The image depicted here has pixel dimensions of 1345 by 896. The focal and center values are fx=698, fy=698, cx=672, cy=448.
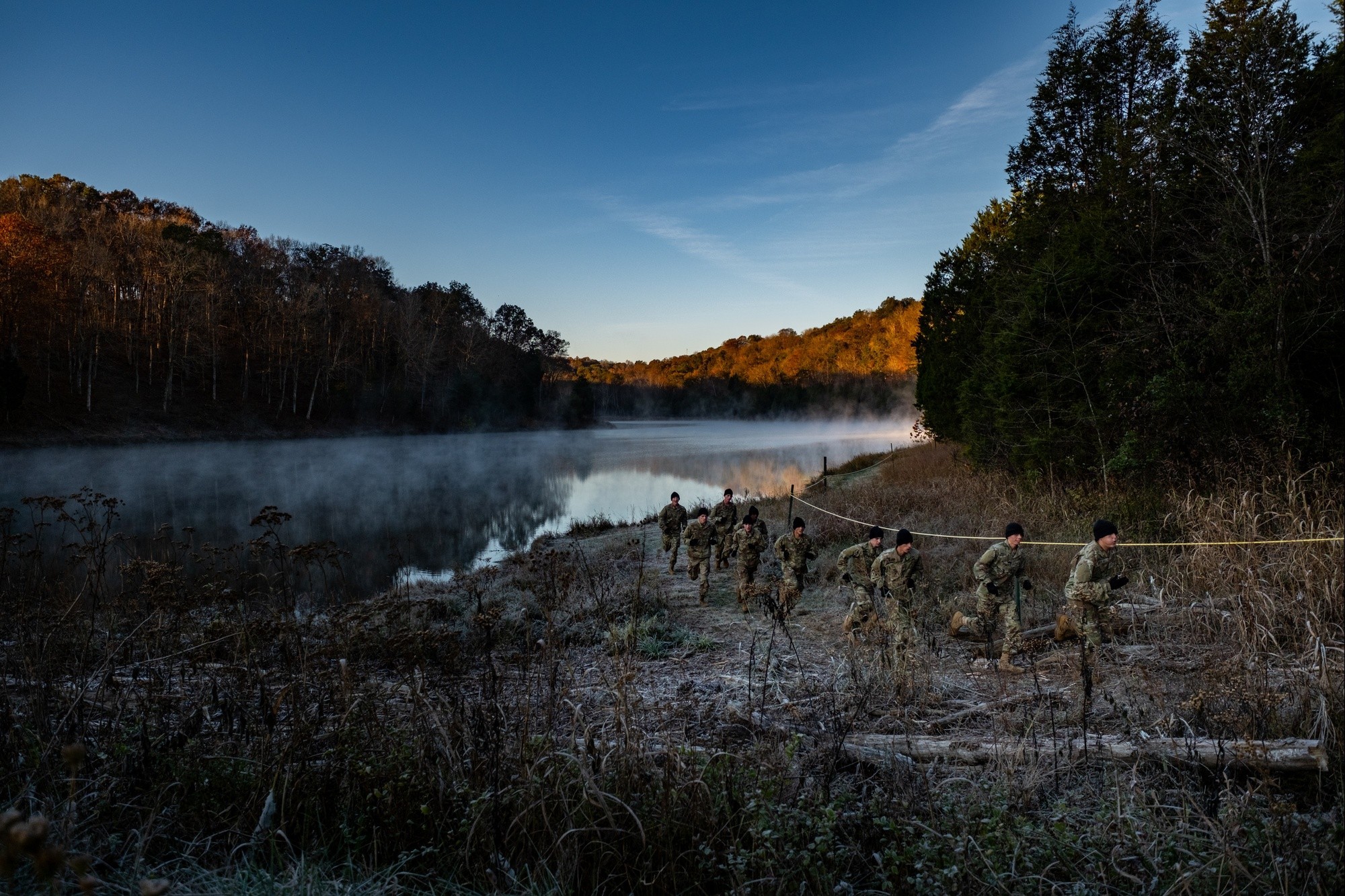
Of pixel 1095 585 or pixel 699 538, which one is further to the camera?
pixel 699 538

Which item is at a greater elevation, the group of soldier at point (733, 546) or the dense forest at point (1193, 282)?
the dense forest at point (1193, 282)

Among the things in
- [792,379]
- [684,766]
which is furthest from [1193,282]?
[792,379]

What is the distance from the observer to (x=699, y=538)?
11.6 m

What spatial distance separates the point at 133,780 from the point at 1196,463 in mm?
13284

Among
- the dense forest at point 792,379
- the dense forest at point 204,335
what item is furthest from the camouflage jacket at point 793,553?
the dense forest at point 792,379

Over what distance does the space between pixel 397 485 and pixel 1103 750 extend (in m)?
28.3

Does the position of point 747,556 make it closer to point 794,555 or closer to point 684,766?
point 794,555

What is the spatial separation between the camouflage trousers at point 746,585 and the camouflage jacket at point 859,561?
5.99 feet

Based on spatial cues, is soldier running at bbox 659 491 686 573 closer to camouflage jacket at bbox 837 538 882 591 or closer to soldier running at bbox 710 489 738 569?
soldier running at bbox 710 489 738 569

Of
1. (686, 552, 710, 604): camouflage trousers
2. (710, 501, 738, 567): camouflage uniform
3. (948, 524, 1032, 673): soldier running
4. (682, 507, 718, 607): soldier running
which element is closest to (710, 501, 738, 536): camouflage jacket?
(710, 501, 738, 567): camouflage uniform

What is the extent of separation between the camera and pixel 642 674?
276 inches

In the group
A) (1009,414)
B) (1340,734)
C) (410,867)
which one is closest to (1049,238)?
(1009,414)

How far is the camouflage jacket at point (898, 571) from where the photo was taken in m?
7.59

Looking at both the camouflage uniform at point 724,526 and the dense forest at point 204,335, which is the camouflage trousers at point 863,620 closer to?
the camouflage uniform at point 724,526
